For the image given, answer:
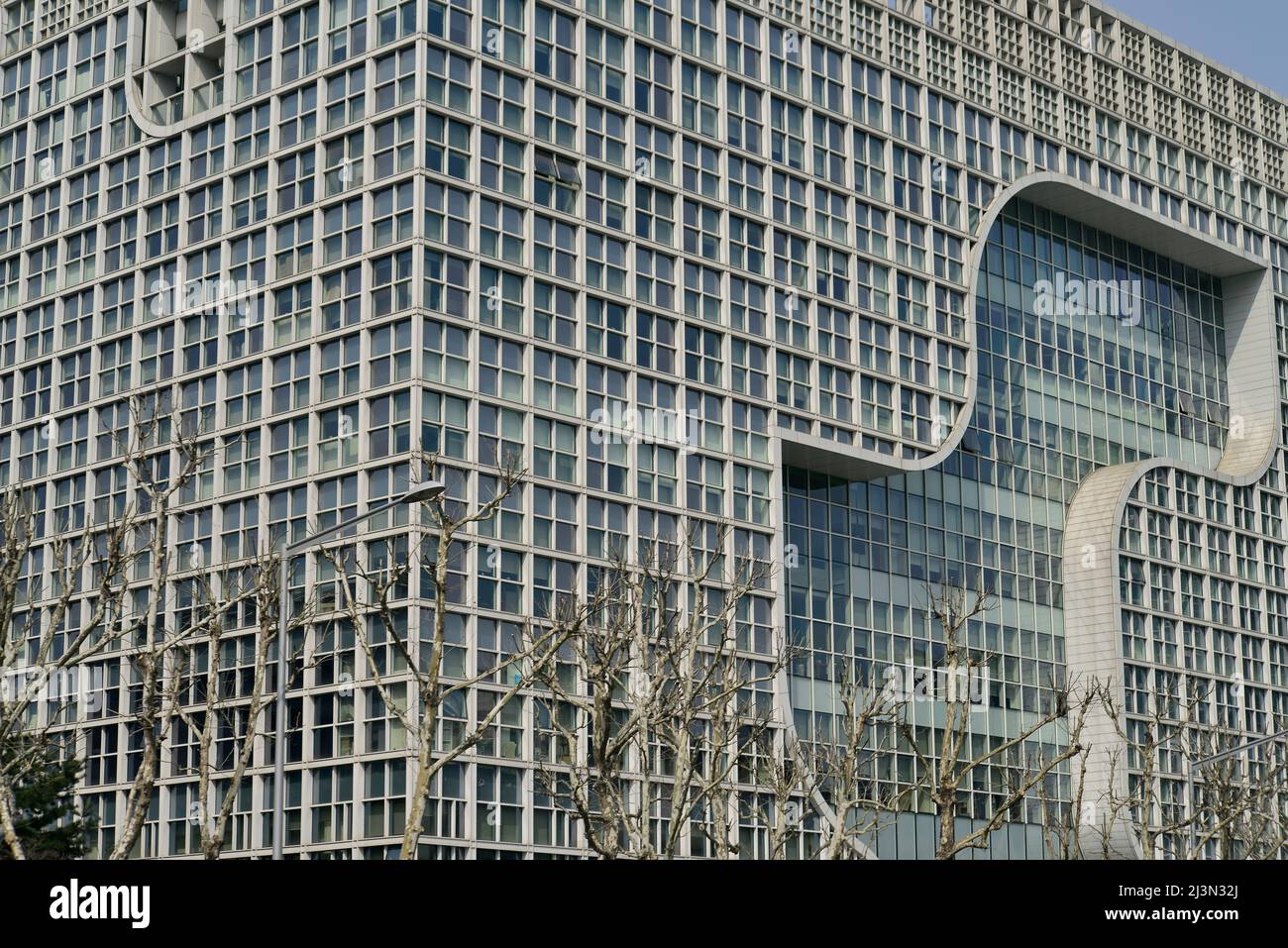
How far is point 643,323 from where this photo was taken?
63469mm

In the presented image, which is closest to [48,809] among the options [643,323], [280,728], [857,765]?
[643,323]

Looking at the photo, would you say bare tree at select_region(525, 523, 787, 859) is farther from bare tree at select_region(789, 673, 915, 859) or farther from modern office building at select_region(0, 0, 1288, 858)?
bare tree at select_region(789, 673, 915, 859)

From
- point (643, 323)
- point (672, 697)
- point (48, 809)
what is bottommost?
point (48, 809)

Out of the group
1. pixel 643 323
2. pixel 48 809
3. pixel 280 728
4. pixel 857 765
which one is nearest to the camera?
pixel 280 728

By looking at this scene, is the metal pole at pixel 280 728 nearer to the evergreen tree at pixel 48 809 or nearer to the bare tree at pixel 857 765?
the evergreen tree at pixel 48 809

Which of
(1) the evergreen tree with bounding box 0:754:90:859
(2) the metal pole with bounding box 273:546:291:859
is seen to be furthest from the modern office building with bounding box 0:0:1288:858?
(2) the metal pole with bounding box 273:546:291:859

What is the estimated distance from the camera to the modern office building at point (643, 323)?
57.8 metres

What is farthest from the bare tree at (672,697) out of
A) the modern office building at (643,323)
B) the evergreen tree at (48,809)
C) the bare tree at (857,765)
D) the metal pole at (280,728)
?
the evergreen tree at (48,809)

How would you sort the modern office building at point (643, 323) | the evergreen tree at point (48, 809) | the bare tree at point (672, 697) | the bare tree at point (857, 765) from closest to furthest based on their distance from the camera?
the bare tree at point (672, 697), the evergreen tree at point (48, 809), the modern office building at point (643, 323), the bare tree at point (857, 765)

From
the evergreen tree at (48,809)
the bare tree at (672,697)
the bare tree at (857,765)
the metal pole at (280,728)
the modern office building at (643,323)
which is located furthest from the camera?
the bare tree at (857,765)

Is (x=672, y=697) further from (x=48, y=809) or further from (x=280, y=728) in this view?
(x=48, y=809)

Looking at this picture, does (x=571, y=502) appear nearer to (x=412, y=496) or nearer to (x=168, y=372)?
(x=168, y=372)

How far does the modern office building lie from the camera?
Result: 189 ft
